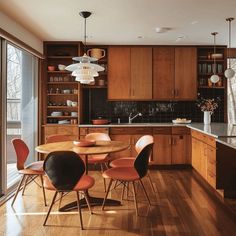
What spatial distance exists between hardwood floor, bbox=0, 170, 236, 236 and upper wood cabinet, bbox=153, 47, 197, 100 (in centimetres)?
235

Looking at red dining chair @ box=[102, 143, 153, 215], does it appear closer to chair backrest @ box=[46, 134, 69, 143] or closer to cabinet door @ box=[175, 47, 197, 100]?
chair backrest @ box=[46, 134, 69, 143]

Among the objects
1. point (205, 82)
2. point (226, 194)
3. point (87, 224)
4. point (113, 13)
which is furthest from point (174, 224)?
point (205, 82)

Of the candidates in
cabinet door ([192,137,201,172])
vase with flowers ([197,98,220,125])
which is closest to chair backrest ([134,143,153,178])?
cabinet door ([192,137,201,172])

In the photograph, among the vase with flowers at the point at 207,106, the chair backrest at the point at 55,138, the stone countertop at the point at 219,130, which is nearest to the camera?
the stone countertop at the point at 219,130

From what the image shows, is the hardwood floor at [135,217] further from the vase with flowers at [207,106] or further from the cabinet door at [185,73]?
the cabinet door at [185,73]

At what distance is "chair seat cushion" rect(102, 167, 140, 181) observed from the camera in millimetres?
3126

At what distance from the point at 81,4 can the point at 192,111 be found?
355cm

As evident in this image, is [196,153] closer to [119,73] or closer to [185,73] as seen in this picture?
[185,73]

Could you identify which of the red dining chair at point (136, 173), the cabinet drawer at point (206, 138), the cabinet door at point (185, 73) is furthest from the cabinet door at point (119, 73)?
the red dining chair at point (136, 173)

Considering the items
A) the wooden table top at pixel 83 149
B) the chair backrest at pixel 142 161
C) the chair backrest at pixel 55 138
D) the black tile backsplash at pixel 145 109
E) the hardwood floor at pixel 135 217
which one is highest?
the black tile backsplash at pixel 145 109

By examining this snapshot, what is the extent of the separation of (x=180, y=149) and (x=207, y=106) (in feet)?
3.22

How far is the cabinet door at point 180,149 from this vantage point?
543 cm

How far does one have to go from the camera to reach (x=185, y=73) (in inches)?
227

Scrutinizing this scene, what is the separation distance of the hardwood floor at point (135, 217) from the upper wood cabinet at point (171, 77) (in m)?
2.35
